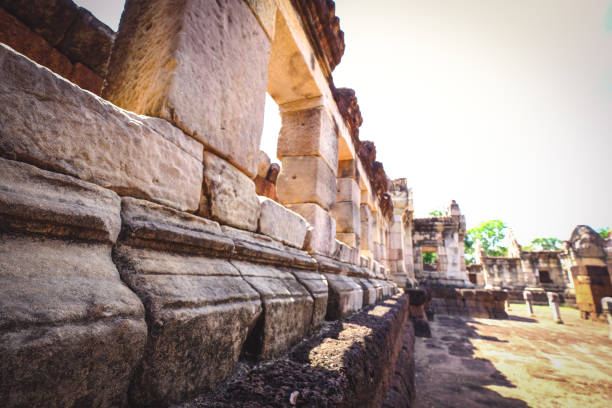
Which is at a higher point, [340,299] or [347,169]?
[347,169]

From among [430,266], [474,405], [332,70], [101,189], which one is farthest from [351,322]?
[430,266]

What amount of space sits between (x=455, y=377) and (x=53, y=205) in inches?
200

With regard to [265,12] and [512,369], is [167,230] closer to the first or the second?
[265,12]

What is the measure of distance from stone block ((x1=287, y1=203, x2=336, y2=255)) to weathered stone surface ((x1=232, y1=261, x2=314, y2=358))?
32.5 inches

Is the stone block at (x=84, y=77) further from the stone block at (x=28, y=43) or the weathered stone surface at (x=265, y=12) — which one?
the weathered stone surface at (x=265, y=12)

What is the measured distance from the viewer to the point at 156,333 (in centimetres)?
75

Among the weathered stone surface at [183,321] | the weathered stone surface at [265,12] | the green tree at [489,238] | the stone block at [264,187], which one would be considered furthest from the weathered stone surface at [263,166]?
the green tree at [489,238]

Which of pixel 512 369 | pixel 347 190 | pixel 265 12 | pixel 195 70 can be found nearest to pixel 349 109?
pixel 347 190

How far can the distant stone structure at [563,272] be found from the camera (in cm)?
1148

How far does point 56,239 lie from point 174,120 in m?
0.66

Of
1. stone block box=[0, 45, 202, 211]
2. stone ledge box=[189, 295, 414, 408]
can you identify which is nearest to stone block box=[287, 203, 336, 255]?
stone ledge box=[189, 295, 414, 408]

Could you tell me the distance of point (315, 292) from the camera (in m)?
1.89

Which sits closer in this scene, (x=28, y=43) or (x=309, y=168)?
(x=28, y=43)

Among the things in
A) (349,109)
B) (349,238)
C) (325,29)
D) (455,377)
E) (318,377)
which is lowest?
(455,377)
